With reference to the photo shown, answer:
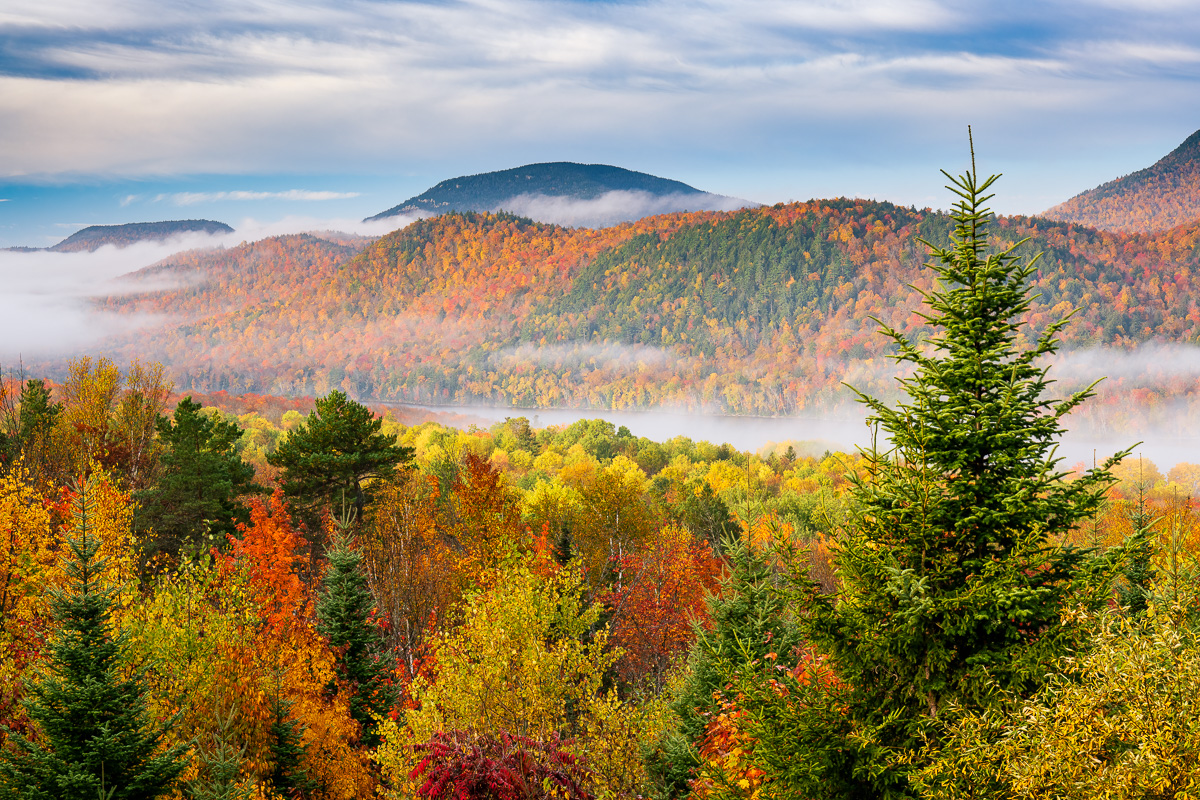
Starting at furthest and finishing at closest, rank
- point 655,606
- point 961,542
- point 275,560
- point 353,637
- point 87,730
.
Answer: point 655,606
point 275,560
point 353,637
point 87,730
point 961,542

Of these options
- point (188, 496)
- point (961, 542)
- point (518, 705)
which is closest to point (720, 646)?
point (518, 705)

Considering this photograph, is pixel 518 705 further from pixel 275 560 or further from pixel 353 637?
pixel 275 560

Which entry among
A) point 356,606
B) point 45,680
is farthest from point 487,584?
point 45,680

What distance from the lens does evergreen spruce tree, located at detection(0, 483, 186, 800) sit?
52.9 feet

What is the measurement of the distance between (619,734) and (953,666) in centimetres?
1265

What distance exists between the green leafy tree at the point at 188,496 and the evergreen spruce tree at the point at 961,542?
34.7 meters

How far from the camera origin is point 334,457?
41250 mm

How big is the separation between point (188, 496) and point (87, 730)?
25840 mm

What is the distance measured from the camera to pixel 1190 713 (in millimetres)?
8258

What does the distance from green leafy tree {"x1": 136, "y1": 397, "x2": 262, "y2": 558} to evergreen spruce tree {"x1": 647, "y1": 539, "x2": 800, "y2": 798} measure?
25.6m

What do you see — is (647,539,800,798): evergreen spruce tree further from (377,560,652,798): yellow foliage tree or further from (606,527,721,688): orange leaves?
(606,527,721,688): orange leaves

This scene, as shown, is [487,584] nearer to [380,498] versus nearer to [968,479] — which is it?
[380,498]

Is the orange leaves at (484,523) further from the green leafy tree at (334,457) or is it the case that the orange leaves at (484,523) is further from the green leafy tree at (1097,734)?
the green leafy tree at (1097,734)

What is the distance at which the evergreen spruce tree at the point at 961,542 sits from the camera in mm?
9797
